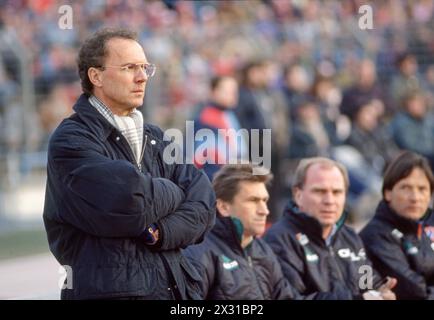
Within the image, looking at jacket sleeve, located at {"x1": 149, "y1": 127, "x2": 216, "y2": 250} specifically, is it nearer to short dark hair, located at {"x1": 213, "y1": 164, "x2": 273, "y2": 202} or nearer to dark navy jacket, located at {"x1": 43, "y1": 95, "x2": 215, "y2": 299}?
dark navy jacket, located at {"x1": 43, "y1": 95, "x2": 215, "y2": 299}

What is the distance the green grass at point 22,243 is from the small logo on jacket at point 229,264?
6227mm

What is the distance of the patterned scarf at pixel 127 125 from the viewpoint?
4.02 metres

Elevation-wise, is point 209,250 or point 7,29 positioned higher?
point 7,29

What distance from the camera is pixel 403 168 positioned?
5.88 metres

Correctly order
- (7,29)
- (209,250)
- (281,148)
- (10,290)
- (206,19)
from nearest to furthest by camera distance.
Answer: (209,250) < (10,290) < (281,148) < (7,29) < (206,19)

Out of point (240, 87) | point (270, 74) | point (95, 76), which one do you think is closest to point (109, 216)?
point (95, 76)

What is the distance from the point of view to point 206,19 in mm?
16594

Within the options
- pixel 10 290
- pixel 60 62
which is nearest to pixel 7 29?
pixel 60 62

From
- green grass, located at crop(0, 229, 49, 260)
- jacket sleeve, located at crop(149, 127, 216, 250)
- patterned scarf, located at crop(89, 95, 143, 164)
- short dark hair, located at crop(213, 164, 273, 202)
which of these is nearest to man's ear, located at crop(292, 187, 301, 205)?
short dark hair, located at crop(213, 164, 273, 202)

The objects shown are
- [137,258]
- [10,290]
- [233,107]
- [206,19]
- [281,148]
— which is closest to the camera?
[137,258]

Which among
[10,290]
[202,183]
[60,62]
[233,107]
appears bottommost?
[10,290]

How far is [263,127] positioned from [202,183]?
6478 millimetres

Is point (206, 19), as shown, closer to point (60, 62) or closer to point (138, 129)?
point (60, 62)
